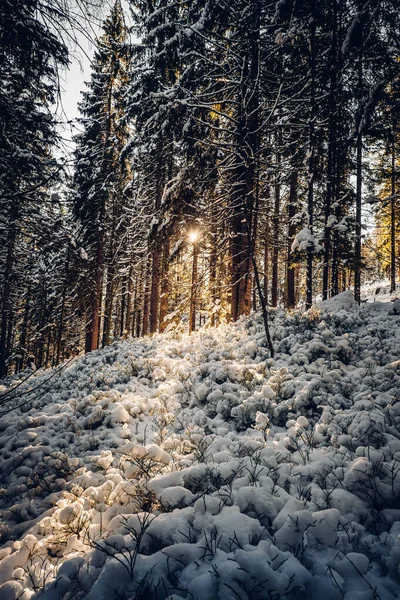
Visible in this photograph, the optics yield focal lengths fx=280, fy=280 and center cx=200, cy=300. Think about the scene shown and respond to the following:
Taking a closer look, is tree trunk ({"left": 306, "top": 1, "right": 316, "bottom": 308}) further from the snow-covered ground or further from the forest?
the snow-covered ground

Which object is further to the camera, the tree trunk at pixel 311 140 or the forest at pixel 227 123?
the tree trunk at pixel 311 140

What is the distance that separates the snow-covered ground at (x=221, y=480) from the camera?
5.73 ft

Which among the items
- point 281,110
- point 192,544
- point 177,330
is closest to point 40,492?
point 192,544

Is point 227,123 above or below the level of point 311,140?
above

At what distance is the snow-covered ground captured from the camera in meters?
1.75

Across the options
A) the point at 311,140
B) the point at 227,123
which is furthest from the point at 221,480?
the point at 227,123

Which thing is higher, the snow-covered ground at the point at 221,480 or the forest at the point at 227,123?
the forest at the point at 227,123

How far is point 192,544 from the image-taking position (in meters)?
1.94

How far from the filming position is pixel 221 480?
2701 mm

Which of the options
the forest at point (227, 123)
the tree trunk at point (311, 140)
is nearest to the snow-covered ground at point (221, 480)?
the forest at point (227, 123)

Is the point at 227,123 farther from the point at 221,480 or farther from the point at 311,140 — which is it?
the point at 221,480

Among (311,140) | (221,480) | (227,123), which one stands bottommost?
(221,480)

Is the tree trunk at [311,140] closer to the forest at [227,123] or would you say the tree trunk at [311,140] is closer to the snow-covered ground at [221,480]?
the forest at [227,123]

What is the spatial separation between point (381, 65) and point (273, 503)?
11.5 m
